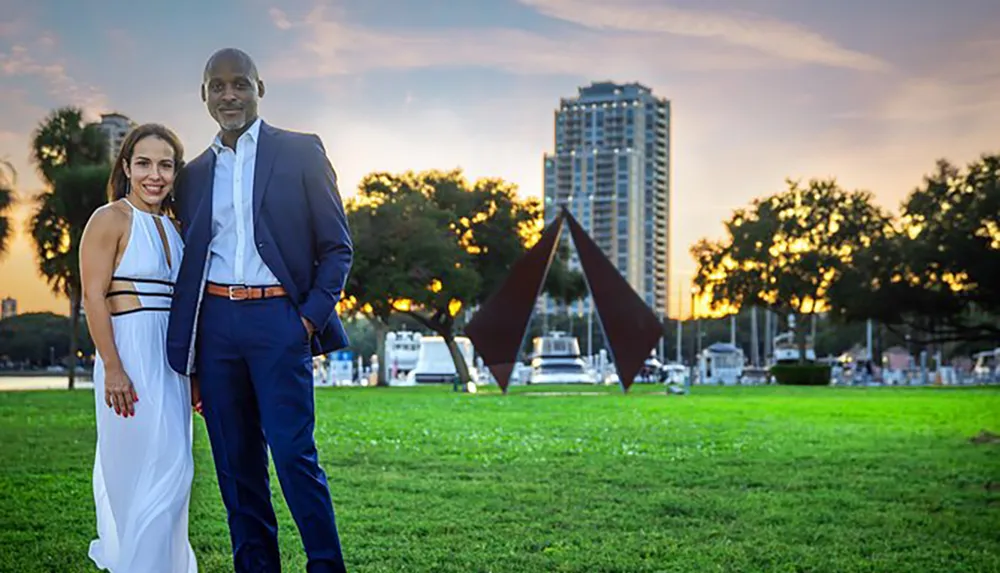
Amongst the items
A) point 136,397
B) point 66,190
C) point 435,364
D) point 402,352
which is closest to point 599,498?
point 136,397

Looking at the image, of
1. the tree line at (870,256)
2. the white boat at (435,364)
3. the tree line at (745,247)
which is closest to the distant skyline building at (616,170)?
the tree line at (870,256)

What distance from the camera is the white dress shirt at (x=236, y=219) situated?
4.26 meters

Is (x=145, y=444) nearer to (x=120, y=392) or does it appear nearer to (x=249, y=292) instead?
(x=120, y=392)

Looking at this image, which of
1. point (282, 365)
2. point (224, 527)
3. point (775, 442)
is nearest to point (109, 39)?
point (775, 442)

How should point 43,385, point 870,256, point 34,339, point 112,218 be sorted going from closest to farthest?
point 112,218
point 43,385
point 870,256
point 34,339

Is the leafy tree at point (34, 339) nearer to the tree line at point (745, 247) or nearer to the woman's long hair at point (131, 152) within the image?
the tree line at point (745, 247)

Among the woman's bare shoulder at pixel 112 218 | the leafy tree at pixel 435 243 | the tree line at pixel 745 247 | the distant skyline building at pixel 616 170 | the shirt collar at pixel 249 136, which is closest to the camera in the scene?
the woman's bare shoulder at pixel 112 218

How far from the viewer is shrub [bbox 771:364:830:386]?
45.0m

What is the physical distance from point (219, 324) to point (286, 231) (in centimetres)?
41

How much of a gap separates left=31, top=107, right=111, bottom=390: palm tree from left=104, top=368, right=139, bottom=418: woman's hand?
Answer: 83.1ft

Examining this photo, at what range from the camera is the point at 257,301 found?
4.20 metres

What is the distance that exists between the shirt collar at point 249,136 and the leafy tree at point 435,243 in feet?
106

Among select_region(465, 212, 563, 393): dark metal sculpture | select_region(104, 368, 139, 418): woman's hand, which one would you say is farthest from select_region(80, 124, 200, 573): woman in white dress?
select_region(465, 212, 563, 393): dark metal sculpture

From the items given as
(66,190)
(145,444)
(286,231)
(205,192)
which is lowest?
(145,444)
